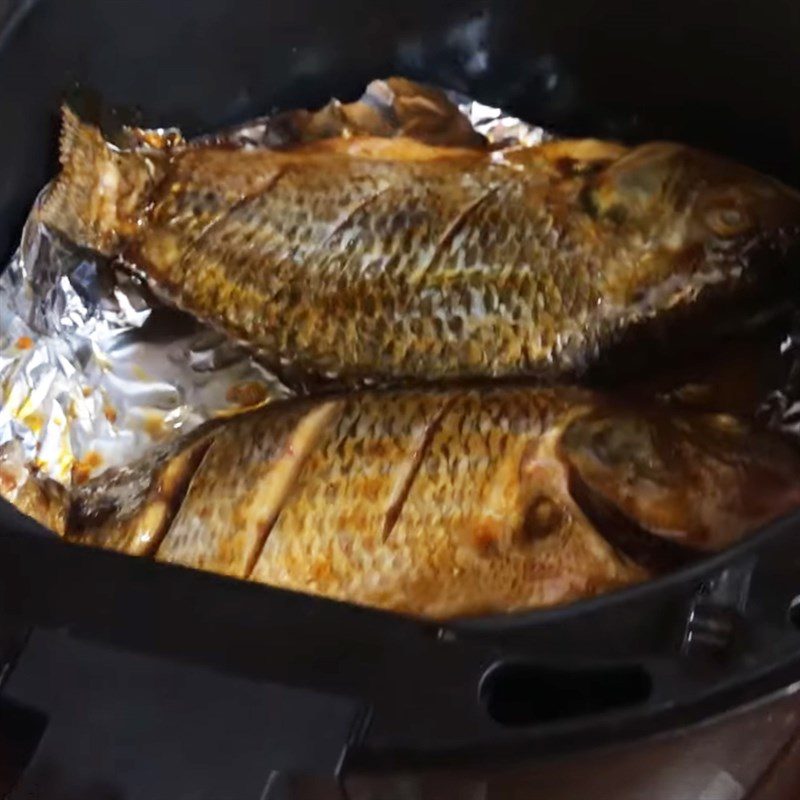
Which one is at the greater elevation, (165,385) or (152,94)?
(152,94)

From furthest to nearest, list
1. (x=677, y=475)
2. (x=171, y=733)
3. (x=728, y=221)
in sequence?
(x=728, y=221), (x=677, y=475), (x=171, y=733)

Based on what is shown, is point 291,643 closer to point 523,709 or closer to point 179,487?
point 523,709

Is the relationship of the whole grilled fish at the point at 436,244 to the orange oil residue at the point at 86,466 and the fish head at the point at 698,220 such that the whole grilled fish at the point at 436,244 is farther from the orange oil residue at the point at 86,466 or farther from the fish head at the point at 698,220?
the orange oil residue at the point at 86,466

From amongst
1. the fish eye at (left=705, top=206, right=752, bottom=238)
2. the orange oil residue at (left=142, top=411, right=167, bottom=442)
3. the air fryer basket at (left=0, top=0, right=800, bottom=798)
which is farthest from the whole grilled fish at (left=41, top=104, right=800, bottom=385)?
the air fryer basket at (left=0, top=0, right=800, bottom=798)

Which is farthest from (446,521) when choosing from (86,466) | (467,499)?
(86,466)

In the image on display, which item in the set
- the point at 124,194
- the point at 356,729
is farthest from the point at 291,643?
the point at 124,194

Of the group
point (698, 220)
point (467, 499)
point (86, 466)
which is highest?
point (698, 220)

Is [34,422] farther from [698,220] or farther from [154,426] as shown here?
[698,220]

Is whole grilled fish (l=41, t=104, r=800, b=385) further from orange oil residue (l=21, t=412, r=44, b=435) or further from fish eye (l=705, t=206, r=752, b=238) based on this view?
orange oil residue (l=21, t=412, r=44, b=435)
